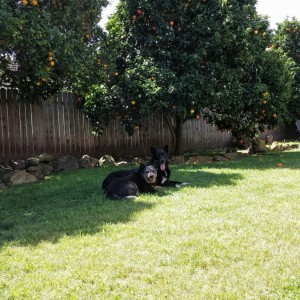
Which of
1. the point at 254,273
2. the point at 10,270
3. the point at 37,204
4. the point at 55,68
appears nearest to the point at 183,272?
the point at 254,273

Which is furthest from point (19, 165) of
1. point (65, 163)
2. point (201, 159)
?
point (201, 159)

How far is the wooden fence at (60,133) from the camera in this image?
10.4m

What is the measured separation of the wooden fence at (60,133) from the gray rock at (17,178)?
2238 mm

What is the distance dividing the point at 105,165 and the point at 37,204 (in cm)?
544

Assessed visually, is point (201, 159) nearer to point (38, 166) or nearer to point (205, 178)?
point (205, 178)

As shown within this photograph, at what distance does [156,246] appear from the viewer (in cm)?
344

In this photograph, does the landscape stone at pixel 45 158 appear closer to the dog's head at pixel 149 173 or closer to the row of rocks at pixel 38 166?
the row of rocks at pixel 38 166

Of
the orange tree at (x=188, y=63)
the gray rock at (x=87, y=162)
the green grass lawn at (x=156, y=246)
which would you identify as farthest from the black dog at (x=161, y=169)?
the gray rock at (x=87, y=162)

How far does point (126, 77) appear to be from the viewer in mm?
10445

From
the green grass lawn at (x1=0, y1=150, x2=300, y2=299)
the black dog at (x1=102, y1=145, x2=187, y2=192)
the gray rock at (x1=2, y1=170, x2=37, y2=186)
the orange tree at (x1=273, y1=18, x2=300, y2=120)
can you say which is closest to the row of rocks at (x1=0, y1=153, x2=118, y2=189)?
the gray rock at (x1=2, y1=170, x2=37, y2=186)

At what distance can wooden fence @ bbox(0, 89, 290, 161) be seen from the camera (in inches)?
411

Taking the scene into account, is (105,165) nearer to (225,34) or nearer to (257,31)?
(225,34)

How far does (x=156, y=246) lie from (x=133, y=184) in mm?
2577

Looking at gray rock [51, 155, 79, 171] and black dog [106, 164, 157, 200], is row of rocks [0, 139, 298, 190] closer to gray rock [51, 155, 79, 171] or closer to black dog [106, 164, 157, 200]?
gray rock [51, 155, 79, 171]
